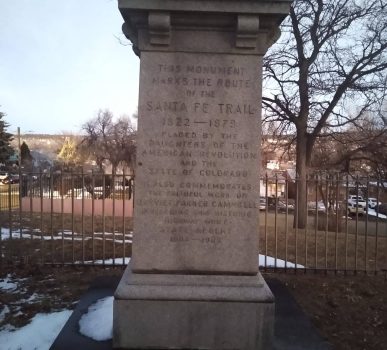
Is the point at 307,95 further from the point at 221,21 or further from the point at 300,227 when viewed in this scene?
the point at 221,21

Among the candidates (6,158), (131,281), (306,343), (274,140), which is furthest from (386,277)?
(6,158)

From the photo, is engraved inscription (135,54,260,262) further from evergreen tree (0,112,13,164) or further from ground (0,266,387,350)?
evergreen tree (0,112,13,164)

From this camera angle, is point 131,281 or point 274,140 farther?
point 274,140

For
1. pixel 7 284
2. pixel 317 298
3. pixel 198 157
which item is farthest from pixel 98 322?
pixel 317 298

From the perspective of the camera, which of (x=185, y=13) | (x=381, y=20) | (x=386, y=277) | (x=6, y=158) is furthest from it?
(x=6, y=158)

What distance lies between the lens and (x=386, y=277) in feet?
26.9

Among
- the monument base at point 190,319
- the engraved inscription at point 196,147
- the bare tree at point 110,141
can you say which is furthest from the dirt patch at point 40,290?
the bare tree at point 110,141

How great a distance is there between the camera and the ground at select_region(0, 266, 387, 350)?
507 centimetres

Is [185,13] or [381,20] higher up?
[381,20]

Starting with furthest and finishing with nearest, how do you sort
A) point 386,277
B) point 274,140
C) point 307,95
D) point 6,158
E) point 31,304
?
point 6,158 < point 274,140 < point 307,95 < point 386,277 < point 31,304

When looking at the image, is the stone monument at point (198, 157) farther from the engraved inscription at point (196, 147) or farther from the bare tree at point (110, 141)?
the bare tree at point (110, 141)

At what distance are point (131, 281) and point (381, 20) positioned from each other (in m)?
17.6

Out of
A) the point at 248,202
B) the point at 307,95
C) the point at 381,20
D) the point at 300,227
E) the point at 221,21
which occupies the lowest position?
the point at 300,227

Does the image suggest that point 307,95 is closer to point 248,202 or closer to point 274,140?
point 274,140
